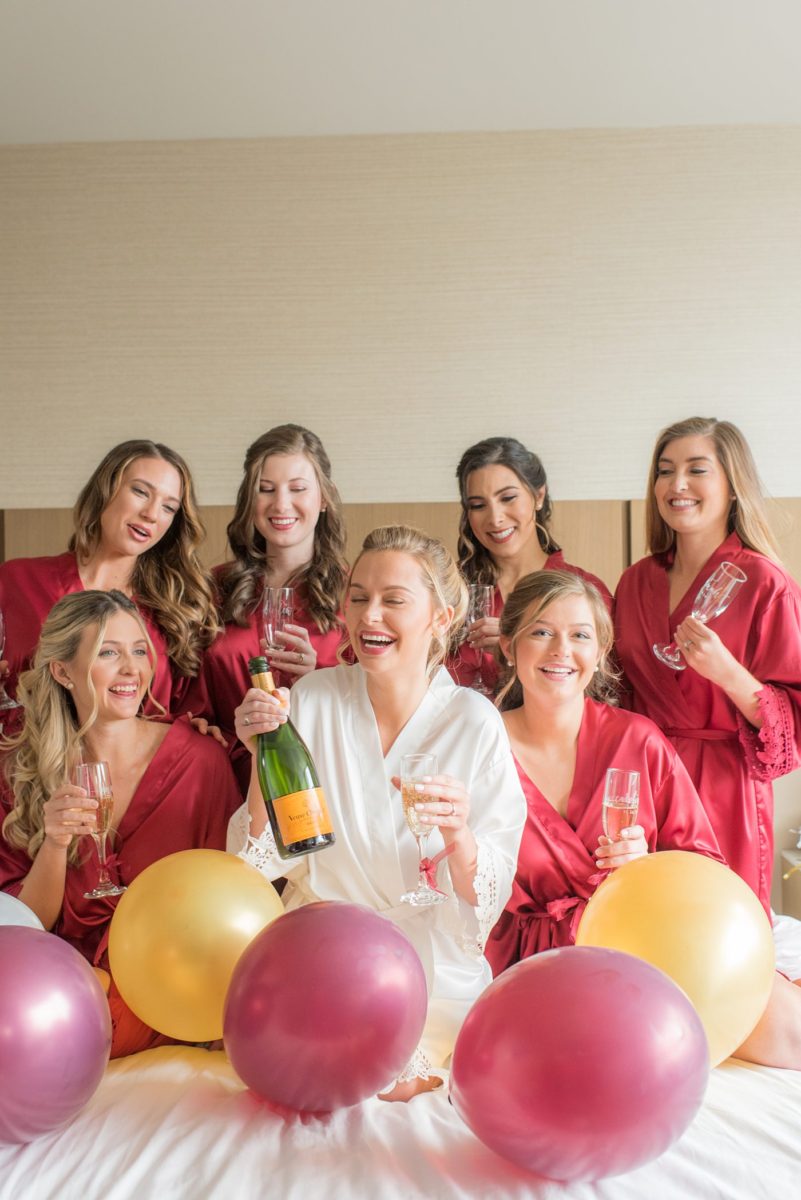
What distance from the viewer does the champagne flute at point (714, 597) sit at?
7.80 ft

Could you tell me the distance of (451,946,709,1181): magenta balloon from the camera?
139cm

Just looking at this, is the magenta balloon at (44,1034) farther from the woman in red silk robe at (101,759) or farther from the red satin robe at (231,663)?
the red satin robe at (231,663)

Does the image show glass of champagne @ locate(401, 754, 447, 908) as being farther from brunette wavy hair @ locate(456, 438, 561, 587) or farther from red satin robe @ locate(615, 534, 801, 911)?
brunette wavy hair @ locate(456, 438, 561, 587)

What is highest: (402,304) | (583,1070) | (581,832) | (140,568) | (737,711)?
(402,304)

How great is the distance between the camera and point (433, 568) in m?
2.25

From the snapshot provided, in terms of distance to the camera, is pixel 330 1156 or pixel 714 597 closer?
pixel 330 1156

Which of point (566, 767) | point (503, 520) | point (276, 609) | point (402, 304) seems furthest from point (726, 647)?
point (402, 304)

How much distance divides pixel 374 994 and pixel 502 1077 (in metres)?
0.22

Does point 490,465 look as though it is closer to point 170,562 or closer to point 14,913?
point 170,562

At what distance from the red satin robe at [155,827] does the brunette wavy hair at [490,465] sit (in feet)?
3.28

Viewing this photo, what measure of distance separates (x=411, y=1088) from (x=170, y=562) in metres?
1.55

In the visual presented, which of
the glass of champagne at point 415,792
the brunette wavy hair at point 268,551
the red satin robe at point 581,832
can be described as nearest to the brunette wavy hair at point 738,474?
the red satin robe at point 581,832

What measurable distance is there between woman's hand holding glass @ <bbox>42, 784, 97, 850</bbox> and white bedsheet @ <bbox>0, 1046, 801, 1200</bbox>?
0.47 m

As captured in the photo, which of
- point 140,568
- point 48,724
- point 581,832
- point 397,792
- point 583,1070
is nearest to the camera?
point 583,1070
